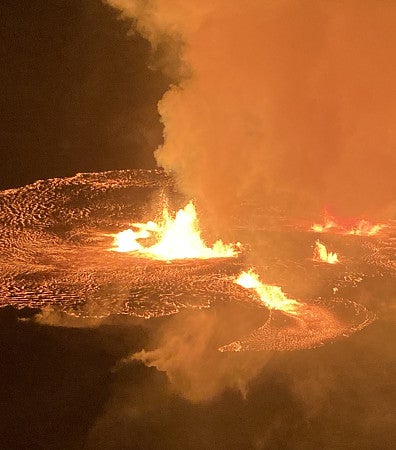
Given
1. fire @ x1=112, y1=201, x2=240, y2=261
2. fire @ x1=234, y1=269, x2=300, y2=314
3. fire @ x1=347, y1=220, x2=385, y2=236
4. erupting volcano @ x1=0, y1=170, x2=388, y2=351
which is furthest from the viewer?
fire @ x1=347, y1=220, x2=385, y2=236

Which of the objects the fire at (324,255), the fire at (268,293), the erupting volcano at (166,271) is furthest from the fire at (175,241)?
the fire at (324,255)

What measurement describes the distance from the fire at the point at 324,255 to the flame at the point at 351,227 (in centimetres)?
150

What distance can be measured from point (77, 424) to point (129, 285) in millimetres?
2923

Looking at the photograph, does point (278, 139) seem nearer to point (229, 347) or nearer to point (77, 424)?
point (229, 347)

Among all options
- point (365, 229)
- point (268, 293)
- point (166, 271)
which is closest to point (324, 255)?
point (268, 293)

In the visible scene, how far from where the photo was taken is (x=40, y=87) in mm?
18078

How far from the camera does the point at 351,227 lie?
11.6 m

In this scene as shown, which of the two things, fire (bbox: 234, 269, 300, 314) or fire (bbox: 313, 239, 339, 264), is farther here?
fire (bbox: 313, 239, 339, 264)

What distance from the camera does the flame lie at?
11.2 m

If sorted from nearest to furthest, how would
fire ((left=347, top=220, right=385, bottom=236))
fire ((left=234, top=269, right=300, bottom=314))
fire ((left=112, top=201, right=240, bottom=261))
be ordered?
fire ((left=234, top=269, right=300, bottom=314)) → fire ((left=112, top=201, right=240, bottom=261)) → fire ((left=347, top=220, right=385, bottom=236))

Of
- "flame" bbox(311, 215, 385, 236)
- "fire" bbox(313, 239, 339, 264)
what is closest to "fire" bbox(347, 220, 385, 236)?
"flame" bbox(311, 215, 385, 236)

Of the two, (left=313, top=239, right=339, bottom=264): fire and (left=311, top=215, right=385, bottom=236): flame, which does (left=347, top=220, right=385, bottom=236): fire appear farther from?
(left=313, top=239, right=339, bottom=264): fire

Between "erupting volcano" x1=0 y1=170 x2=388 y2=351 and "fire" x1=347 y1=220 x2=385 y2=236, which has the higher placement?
"fire" x1=347 y1=220 x2=385 y2=236

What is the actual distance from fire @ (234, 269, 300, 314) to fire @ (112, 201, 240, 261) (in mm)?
1077
